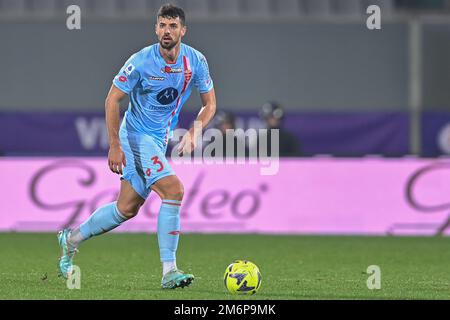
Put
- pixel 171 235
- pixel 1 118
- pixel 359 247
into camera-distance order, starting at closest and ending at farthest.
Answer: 1. pixel 171 235
2. pixel 359 247
3. pixel 1 118

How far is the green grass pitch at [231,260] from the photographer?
347 inches

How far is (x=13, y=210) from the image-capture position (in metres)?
15.7

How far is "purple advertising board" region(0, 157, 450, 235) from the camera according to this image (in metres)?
15.6

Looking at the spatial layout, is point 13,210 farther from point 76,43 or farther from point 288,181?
point 76,43

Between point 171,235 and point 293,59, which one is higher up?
point 293,59

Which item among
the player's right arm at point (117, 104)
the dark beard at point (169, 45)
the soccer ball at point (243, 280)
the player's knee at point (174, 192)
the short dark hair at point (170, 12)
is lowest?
the soccer ball at point (243, 280)

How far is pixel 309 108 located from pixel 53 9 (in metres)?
4.80

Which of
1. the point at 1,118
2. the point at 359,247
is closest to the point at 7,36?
the point at 1,118

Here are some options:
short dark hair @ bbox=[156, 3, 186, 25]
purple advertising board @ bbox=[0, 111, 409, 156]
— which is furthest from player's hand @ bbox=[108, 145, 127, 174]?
purple advertising board @ bbox=[0, 111, 409, 156]

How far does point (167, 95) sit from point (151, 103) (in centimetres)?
14

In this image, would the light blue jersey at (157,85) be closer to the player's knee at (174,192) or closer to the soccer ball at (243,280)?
the player's knee at (174,192)

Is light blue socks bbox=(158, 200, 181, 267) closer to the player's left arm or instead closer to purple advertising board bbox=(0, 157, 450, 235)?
the player's left arm

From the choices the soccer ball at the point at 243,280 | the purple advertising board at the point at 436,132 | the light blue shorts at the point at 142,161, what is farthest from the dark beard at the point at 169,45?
the purple advertising board at the point at 436,132

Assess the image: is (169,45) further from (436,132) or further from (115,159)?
(436,132)
